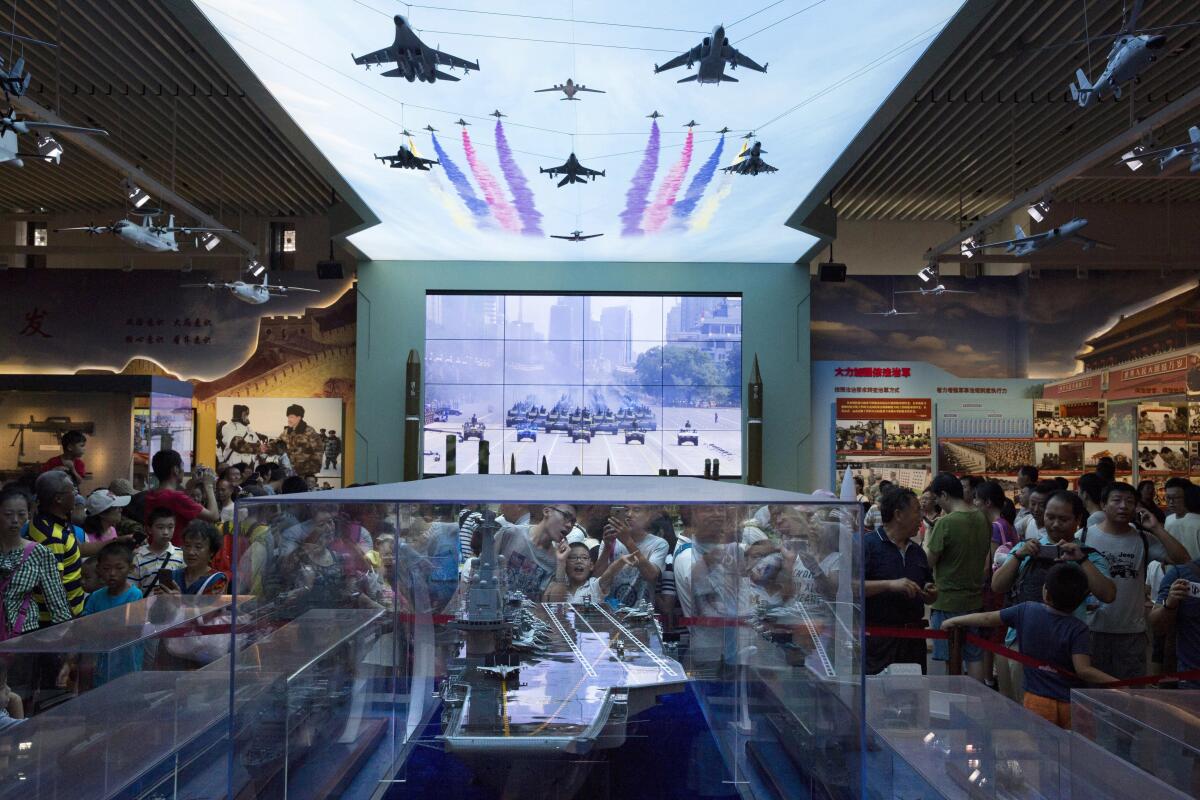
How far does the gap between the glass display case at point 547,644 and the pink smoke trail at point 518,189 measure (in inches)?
327

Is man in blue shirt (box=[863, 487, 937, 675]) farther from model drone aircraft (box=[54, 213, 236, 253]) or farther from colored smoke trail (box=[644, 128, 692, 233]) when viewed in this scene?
model drone aircraft (box=[54, 213, 236, 253])

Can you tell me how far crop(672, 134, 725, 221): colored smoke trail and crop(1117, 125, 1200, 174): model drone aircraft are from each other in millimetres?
4534

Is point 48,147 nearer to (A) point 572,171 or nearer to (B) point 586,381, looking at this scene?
(A) point 572,171

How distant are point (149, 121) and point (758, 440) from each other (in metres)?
9.40

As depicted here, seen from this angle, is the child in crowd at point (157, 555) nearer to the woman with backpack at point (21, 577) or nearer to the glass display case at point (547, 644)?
the woman with backpack at point (21, 577)

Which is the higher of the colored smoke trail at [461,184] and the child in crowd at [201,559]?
the colored smoke trail at [461,184]

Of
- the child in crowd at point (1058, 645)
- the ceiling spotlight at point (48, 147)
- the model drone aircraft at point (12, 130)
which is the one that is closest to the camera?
the child in crowd at point (1058, 645)

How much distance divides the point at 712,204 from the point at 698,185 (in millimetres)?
538

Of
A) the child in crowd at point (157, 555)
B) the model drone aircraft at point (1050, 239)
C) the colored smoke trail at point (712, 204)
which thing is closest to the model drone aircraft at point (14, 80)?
the child in crowd at point (157, 555)

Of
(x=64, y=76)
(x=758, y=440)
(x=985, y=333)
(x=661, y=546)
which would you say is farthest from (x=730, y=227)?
(x=661, y=546)

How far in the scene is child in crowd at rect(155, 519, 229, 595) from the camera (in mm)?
3924

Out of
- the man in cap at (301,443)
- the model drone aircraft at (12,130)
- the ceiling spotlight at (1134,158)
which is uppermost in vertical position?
the ceiling spotlight at (1134,158)

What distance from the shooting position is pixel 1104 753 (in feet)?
6.36

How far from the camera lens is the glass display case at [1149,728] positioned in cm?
223
